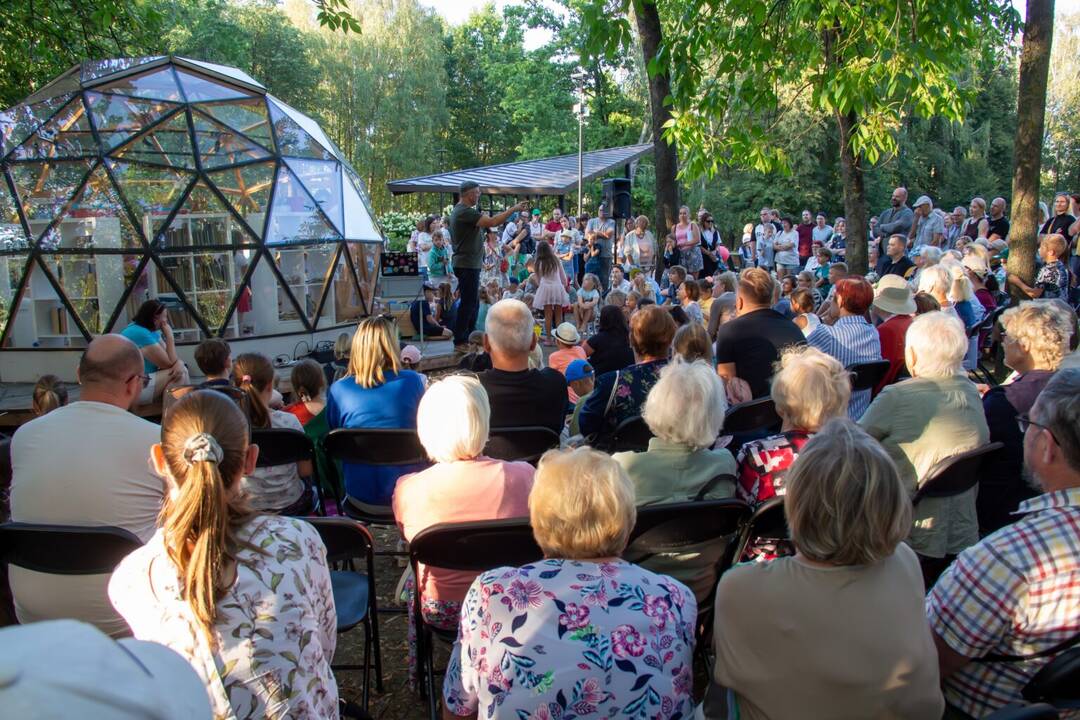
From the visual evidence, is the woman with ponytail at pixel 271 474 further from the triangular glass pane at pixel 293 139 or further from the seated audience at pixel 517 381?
the triangular glass pane at pixel 293 139

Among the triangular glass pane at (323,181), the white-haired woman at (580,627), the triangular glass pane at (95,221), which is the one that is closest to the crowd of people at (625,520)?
the white-haired woman at (580,627)

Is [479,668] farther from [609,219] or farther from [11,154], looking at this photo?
[609,219]

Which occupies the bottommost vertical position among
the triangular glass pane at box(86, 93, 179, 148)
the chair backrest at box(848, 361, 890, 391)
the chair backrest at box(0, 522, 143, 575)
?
the chair backrest at box(0, 522, 143, 575)

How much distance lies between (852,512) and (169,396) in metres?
4.16

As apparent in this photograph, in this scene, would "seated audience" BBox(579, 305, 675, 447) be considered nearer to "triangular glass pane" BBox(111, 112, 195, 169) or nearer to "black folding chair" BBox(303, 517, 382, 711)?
"black folding chair" BBox(303, 517, 382, 711)

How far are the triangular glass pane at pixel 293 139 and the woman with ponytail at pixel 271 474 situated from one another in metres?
7.62

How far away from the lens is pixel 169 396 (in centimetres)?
494

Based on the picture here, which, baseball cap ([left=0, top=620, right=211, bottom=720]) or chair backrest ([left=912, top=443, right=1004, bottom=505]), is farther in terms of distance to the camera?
chair backrest ([left=912, top=443, right=1004, bottom=505])

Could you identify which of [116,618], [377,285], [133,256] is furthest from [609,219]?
[116,618]

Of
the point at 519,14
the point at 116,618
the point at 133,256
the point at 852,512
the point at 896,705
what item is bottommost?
the point at 116,618

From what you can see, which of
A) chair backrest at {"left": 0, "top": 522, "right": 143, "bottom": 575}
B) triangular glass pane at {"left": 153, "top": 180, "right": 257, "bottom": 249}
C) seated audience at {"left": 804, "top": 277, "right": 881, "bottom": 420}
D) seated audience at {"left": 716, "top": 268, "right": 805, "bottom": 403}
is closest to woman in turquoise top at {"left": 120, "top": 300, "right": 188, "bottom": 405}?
triangular glass pane at {"left": 153, "top": 180, "right": 257, "bottom": 249}

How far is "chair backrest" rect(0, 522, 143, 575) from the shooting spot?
109 inches

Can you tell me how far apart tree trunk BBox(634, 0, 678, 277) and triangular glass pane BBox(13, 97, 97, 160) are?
7442 mm

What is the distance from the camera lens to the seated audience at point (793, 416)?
3.36 m
